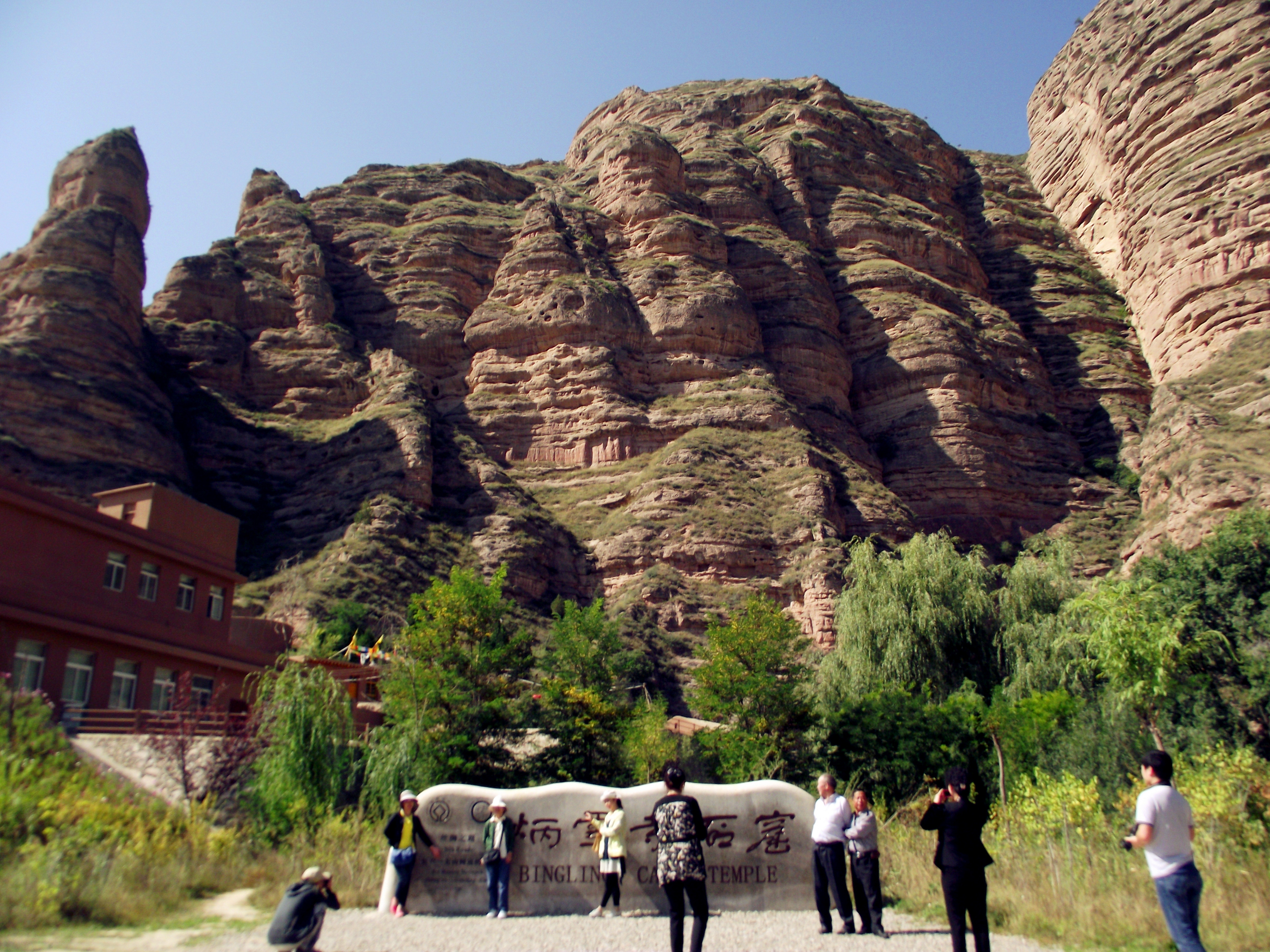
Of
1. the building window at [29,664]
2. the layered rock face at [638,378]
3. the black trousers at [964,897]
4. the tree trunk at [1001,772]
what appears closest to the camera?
the black trousers at [964,897]

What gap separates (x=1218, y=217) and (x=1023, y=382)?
1514cm

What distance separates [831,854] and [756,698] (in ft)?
41.4

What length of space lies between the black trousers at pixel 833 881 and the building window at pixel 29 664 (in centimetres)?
1961

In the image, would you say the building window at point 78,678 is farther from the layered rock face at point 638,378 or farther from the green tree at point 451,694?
the layered rock face at point 638,378

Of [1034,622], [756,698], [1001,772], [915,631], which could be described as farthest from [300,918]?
[1034,622]

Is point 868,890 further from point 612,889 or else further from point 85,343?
point 85,343

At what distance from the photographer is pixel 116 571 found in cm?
2714

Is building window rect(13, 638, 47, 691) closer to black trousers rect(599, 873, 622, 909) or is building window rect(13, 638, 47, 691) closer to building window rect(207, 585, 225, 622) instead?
building window rect(207, 585, 225, 622)

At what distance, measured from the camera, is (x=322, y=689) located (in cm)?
1789

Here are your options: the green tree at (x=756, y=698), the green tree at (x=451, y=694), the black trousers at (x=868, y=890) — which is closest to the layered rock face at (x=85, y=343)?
the green tree at (x=451, y=694)

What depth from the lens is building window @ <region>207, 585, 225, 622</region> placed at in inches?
1222

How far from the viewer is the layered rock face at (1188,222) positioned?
4700 centimetres

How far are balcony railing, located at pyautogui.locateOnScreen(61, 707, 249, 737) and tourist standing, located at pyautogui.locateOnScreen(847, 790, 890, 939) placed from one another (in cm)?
1218

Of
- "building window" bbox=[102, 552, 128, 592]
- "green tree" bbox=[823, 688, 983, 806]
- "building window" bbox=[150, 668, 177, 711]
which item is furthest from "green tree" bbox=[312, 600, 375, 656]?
"green tree" bbox=[823, 688, 983, 806]
